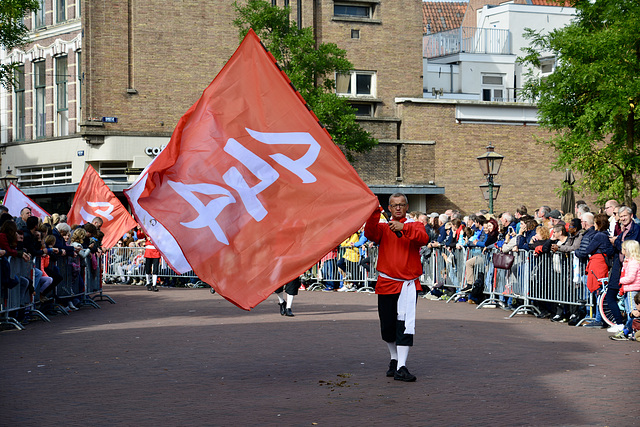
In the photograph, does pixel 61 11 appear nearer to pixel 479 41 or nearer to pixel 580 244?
pixel 479 41

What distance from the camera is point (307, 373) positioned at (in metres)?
10.3

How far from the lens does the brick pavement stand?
317 inches

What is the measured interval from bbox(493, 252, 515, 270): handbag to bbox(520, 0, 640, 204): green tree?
39.2ft

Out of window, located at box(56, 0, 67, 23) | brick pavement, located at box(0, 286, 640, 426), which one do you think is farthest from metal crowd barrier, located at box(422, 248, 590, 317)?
window, located at box(56, 0, 67, 23)

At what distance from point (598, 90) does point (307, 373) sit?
21.4 meters

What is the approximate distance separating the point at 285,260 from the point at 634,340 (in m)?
6.87

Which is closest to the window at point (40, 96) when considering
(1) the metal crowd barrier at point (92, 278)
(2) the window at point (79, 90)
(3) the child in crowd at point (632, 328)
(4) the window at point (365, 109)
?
(2) the window at point (79, 90)

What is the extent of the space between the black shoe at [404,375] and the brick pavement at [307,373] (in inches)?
4.4

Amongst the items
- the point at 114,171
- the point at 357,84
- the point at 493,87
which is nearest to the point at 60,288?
the point at 114,171

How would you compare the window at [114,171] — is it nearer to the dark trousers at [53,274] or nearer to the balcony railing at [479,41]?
the balcony railing at [479,41]

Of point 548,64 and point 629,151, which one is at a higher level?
point 548,64

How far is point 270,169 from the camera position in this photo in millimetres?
9109

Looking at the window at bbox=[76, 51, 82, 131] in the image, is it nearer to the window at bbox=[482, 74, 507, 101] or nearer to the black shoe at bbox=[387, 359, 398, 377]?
the window at bbox=[482, 74, 507, 101]

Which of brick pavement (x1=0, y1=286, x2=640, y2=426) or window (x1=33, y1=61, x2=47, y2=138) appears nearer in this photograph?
brick pavement (x1=0, y1=286, x2=640, y2=426)
